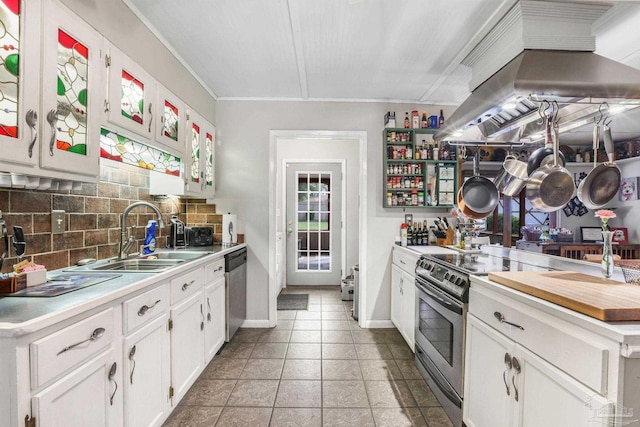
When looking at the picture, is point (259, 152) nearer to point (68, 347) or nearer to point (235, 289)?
point (235, 289)

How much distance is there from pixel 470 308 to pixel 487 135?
1339mm

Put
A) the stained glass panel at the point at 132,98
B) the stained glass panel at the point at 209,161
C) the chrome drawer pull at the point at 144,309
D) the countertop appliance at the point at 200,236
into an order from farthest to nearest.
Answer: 1. the stained glass panel at the point at 209,161
2. the countertop appliance at the point at 200,236
3. the stained glass panel at the point at 132,98
4. the chrome drawer pull at the point at 144,309

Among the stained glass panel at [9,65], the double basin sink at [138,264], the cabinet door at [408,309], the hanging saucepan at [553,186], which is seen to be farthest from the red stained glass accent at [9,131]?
the cabinet door at [408,309]

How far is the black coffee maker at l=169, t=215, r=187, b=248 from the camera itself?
281 centimetres

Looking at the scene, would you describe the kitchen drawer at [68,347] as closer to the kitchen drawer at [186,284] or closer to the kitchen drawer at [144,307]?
the kitchen drawer at [144,307]

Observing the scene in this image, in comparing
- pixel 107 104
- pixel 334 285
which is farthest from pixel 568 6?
pixel 334 285

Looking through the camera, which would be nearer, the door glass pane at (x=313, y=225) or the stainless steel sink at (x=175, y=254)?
the stainless steel sink at (x=175, y=254)

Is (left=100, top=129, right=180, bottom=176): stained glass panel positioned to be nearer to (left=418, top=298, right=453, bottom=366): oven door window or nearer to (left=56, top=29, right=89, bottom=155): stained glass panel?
(left=56, top=29, right=89, bottom=155): stained glass panel

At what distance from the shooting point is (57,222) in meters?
1.63

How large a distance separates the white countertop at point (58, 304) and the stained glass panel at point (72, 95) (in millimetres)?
623

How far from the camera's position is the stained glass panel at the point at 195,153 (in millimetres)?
2674

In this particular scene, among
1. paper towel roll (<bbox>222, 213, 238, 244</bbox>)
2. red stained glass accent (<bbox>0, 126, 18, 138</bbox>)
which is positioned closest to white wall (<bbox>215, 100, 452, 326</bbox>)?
paper towel roll (<bbox>222, 213, 238, 244</bbox>)

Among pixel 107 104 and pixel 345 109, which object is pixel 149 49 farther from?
pixel 345 109

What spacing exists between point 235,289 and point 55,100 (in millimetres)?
2075
